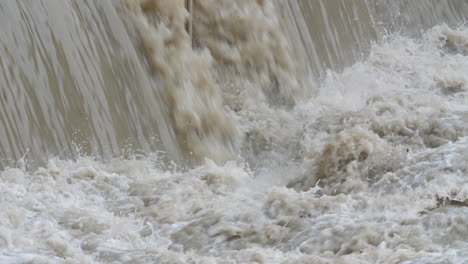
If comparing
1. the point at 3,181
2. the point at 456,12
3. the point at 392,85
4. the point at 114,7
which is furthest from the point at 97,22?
the point at 456,12

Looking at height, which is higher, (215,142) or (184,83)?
(184,83)

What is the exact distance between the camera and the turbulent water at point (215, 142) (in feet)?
17.2

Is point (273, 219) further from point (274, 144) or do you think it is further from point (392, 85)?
point (392, 85)

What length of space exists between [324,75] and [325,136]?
1.92 m

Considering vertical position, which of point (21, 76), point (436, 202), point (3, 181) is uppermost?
point (21, 76)

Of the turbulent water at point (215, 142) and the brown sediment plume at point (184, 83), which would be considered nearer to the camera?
the turbulent water at point (215, 142)

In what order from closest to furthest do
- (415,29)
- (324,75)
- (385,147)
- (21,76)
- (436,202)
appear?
(436,202) → (21,76) → (385,147) → (324,75) → (415,29)

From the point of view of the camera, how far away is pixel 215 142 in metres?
7.69

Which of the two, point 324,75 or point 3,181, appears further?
point 324,75

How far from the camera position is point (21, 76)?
253 inches

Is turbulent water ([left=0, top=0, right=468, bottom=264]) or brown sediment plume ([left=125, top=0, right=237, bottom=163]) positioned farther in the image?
brown sediment plume ([left=125, top=0, right=237, bottom=163])

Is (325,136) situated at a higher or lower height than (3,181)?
lower

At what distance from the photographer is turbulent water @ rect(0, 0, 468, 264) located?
17.2 ft

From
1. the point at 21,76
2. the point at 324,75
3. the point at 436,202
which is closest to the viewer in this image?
the point at 436,202
